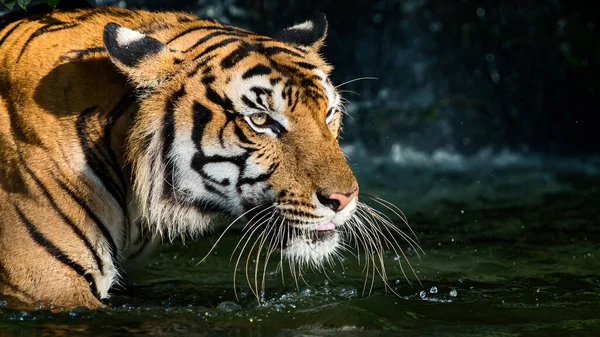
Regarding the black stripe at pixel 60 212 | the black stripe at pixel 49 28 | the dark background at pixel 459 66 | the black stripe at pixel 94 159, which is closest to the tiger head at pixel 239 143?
the black stripe at pixel 94 159

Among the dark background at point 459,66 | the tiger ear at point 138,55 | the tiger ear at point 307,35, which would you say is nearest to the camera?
the tiger ear at point 138,55

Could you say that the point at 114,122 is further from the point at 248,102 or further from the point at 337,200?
the point at 337,200

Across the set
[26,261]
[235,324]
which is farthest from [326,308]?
[26,261]

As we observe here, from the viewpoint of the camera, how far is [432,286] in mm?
4727

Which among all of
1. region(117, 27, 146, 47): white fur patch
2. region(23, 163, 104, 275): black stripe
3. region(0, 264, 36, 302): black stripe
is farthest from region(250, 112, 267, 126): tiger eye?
region(0, 264, 36, 302): black stripe

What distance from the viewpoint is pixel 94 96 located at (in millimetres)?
3801

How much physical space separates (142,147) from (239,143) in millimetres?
362

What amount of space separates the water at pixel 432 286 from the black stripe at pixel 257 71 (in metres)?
0.97

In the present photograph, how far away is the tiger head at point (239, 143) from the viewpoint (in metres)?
3.66

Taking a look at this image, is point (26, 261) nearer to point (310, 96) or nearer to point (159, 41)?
point (159, 41)

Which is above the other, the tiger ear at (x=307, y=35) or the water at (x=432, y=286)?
the tiger ear at (x=307, y=35)

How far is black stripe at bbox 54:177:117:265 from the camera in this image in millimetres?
3762

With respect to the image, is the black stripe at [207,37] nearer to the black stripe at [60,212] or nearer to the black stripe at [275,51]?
the black stripe at [275,51]

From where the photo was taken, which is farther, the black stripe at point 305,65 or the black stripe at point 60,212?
the black stripe at point 305,65
